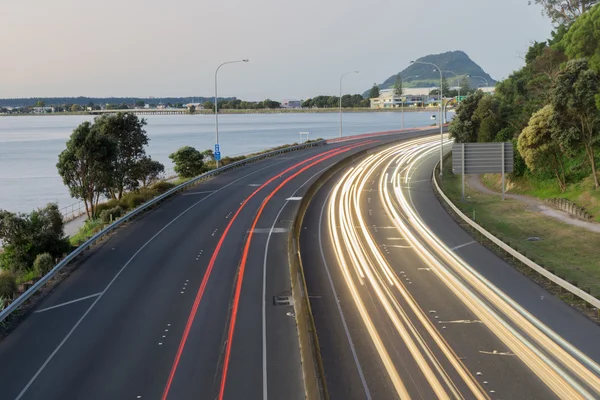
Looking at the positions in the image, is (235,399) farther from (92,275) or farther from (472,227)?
(472,227)

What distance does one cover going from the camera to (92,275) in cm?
2708

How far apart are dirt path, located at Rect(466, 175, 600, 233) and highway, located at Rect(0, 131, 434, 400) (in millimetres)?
19757

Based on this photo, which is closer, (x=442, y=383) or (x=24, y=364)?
(x=442, y=383)

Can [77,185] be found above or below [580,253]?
above

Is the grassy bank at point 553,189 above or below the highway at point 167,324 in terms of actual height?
above

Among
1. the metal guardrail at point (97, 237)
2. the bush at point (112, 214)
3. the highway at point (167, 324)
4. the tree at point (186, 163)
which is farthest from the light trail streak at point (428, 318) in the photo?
the tree at point (186, 163)

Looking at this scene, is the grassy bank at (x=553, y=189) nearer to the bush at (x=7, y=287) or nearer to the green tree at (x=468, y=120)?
the green tree at (x=468, y=120)

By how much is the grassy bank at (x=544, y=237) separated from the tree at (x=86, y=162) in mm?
28656

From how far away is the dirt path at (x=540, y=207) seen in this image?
128ft

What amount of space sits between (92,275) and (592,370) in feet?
67.4

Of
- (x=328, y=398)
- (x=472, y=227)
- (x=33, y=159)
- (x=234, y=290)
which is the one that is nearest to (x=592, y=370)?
(x=328, y=398)

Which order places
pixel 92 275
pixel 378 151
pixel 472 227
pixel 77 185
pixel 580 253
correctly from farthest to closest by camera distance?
pixel 378 151 < pixel 77 185 < pixel 472 227 < pixel 580 253 < pixel 92 275

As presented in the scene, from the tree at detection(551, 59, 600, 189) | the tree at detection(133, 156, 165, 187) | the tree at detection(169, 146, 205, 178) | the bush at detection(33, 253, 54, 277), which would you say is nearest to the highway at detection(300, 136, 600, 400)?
the bush at detection(33, 253, 54, 277)

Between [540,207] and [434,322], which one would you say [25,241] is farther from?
[540,207]
